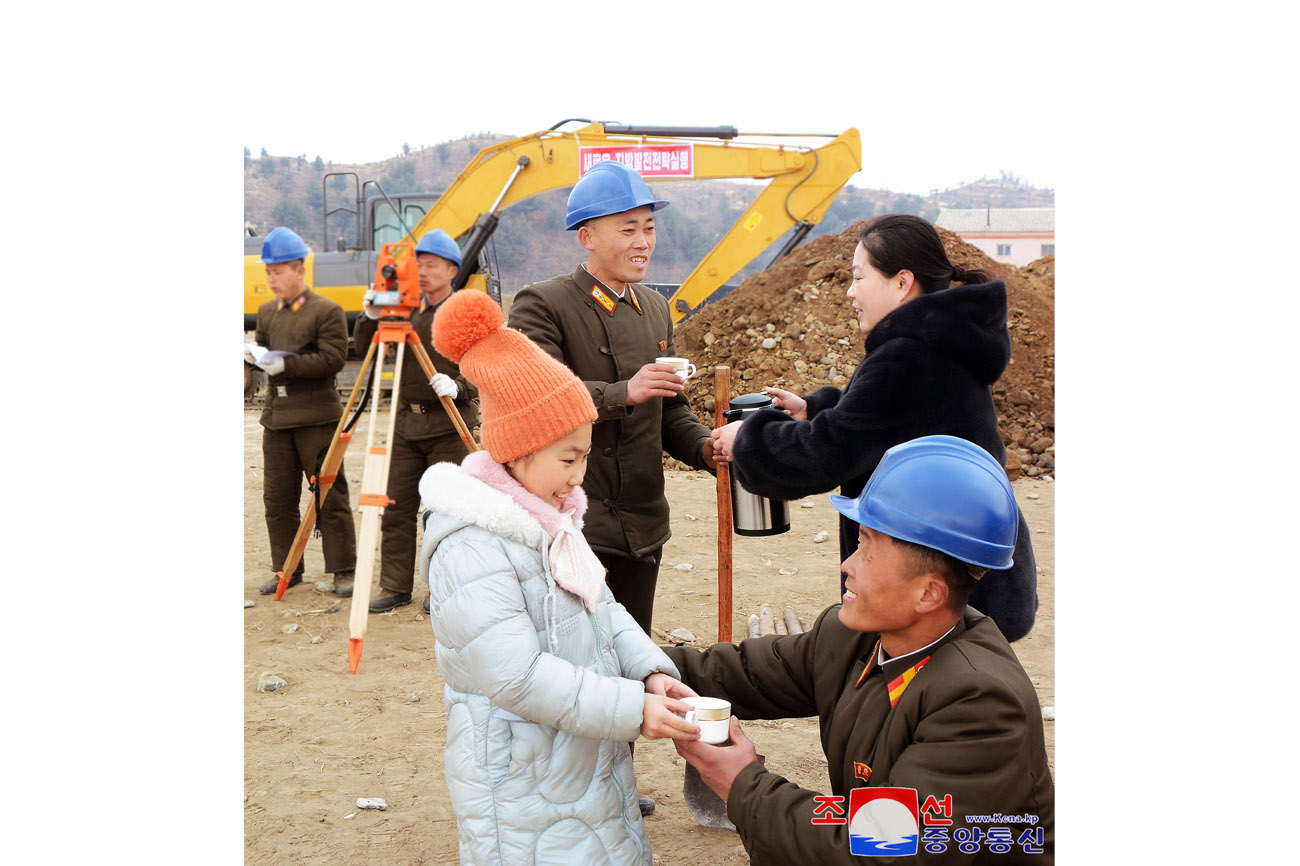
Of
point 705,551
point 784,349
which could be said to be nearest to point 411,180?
point 784,349

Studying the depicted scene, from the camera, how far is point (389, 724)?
4211 millimetres

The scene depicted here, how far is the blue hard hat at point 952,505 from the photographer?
184cm

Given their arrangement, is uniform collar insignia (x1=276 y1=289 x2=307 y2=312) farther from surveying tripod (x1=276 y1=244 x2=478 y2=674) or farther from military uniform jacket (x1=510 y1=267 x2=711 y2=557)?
military uniform jacket (x1=510 y1=267 x2=711 y2=557)

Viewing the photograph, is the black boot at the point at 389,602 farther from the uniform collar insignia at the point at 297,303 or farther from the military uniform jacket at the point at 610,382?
the military uniform jacket at the point at 610,382

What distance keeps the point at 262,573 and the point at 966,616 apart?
5.58 m

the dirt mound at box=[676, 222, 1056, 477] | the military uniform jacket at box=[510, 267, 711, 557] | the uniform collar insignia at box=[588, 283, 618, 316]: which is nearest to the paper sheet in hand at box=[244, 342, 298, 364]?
the military uniform jacket at box=[510, 267, 711, 557]

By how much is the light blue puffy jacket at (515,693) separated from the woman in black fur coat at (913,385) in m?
0.83

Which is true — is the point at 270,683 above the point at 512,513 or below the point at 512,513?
below

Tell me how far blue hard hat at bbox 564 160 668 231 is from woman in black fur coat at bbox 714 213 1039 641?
0.69 metres

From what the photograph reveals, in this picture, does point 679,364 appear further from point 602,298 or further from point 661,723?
point 661,723

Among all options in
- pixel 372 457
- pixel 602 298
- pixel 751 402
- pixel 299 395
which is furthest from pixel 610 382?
pixel 299 395

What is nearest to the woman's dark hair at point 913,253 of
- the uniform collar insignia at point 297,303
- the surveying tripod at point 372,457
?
the surveying tripod at point 372,457

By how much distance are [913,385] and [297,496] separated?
4620 mm

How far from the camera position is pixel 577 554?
2.07 metres
